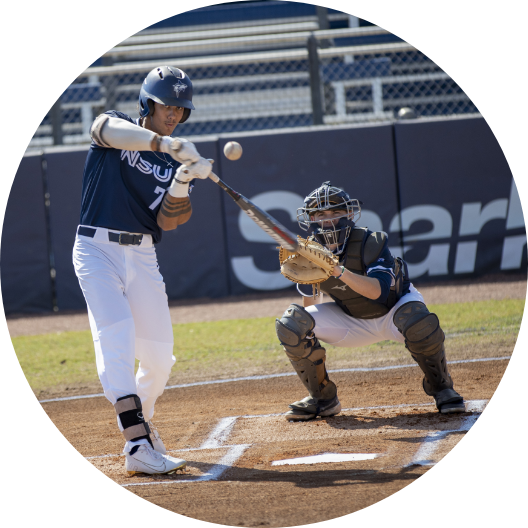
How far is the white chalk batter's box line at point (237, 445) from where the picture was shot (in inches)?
138

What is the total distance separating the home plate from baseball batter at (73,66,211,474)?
0.61m

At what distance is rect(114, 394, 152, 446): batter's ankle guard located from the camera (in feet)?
11.3

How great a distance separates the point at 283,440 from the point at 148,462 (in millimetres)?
964

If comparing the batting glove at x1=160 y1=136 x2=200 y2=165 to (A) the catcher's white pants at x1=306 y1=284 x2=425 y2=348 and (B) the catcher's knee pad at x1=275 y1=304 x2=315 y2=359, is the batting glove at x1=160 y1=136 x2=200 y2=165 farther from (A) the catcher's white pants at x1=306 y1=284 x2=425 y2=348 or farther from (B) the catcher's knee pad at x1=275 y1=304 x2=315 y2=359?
(A) the catcher's white pants at x1=306 y1=284 x2=425 y2=348

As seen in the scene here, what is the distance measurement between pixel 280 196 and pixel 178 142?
6.43 m

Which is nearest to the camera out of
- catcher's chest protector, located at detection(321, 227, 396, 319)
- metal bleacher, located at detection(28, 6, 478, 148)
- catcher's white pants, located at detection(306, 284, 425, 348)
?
catcher's chest protector, located at detection(321, 227, 396, 319)

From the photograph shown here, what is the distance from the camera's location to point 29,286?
10008mm

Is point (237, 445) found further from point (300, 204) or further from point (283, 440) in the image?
point (300, 204)

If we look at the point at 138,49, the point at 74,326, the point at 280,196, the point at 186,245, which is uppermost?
the point at 138,49

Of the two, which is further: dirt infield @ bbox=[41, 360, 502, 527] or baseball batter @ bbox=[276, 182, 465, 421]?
baseball batter @ bbox=[276, 182, 465, 421]

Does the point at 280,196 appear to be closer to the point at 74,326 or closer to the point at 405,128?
the point at 405,128

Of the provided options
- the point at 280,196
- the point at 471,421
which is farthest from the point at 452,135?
the point at 471,421

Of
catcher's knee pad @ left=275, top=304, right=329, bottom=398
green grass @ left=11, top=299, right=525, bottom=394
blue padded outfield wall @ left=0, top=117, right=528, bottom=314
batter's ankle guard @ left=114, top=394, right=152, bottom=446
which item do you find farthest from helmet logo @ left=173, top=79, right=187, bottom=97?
blue padded outfield wall @ left=0, top=117, right=528, bottom=314

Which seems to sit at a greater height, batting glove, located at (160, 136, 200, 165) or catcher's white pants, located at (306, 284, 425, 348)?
batting glove, located at (160, 136, 200, 165)
